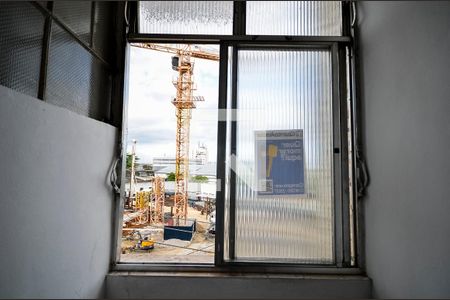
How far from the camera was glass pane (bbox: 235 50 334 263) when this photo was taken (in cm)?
162

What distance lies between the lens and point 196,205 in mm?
1634

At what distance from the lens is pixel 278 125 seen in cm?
168

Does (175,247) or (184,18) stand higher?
(184,18)

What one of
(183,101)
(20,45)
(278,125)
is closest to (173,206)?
(183,101)

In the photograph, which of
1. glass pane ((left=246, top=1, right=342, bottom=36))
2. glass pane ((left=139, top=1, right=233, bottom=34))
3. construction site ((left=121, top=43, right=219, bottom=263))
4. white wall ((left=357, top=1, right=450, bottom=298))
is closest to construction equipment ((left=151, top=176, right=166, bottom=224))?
construction site ((left=121, top=43, right=219, bottom=263))

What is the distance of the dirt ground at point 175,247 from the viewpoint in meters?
1.61

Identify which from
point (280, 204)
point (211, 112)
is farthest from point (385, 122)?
point (211, 112)

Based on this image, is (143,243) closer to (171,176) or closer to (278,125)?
(171,176)

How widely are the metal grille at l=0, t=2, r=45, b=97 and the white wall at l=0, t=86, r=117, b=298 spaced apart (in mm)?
107

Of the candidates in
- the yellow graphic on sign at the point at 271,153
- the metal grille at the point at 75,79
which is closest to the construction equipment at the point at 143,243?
the metal grille at the point at 75,79

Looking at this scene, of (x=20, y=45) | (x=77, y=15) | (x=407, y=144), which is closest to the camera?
(x=20, y=45)

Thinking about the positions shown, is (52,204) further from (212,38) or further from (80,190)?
(212,38)

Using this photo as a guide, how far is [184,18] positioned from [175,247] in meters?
1.51

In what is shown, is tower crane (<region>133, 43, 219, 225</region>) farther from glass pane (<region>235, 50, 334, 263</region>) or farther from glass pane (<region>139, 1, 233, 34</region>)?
glass pane (<region>235, 50, 334, 263</region>)
